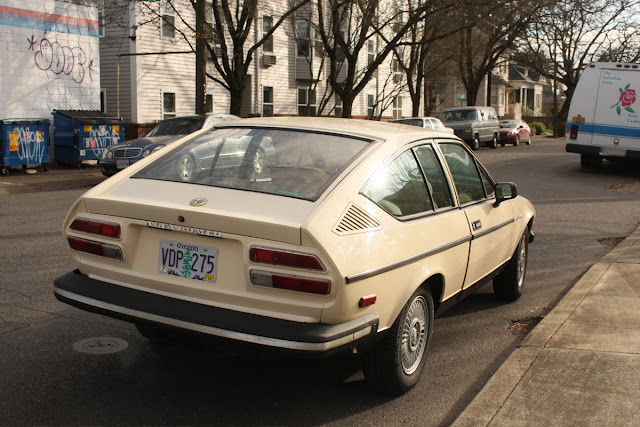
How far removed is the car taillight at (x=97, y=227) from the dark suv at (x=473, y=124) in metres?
28.9

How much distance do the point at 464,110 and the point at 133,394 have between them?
1212 inches

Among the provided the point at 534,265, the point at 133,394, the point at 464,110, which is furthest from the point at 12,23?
the point at 464,110

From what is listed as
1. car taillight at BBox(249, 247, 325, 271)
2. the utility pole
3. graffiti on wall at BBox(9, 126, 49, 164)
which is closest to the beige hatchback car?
car taillight at BBox(249, 247, 325, 271)

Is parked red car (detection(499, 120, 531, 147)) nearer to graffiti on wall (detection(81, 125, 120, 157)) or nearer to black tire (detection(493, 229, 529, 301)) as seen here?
graffiti on wall (detection(81, 125, 120, 157))

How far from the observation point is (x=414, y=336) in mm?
4160

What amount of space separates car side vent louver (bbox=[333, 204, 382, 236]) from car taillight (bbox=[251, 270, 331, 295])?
285 mm

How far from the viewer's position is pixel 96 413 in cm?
366

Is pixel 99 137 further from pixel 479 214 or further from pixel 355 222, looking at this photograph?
pixel 355 222

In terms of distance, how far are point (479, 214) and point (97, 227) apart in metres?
2.67

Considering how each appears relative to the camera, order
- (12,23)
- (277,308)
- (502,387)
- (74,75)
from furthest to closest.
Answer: (74,75), (12,23), (502,387), (277,308)

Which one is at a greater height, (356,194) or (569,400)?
(356,194)

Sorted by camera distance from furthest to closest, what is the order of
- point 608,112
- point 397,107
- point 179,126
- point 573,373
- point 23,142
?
point 397,107
point 608,112
point 23,142
point 179,126
point 573,373

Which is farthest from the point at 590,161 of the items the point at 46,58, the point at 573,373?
the point at 573,373

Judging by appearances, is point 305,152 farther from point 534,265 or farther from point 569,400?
point 534,265
